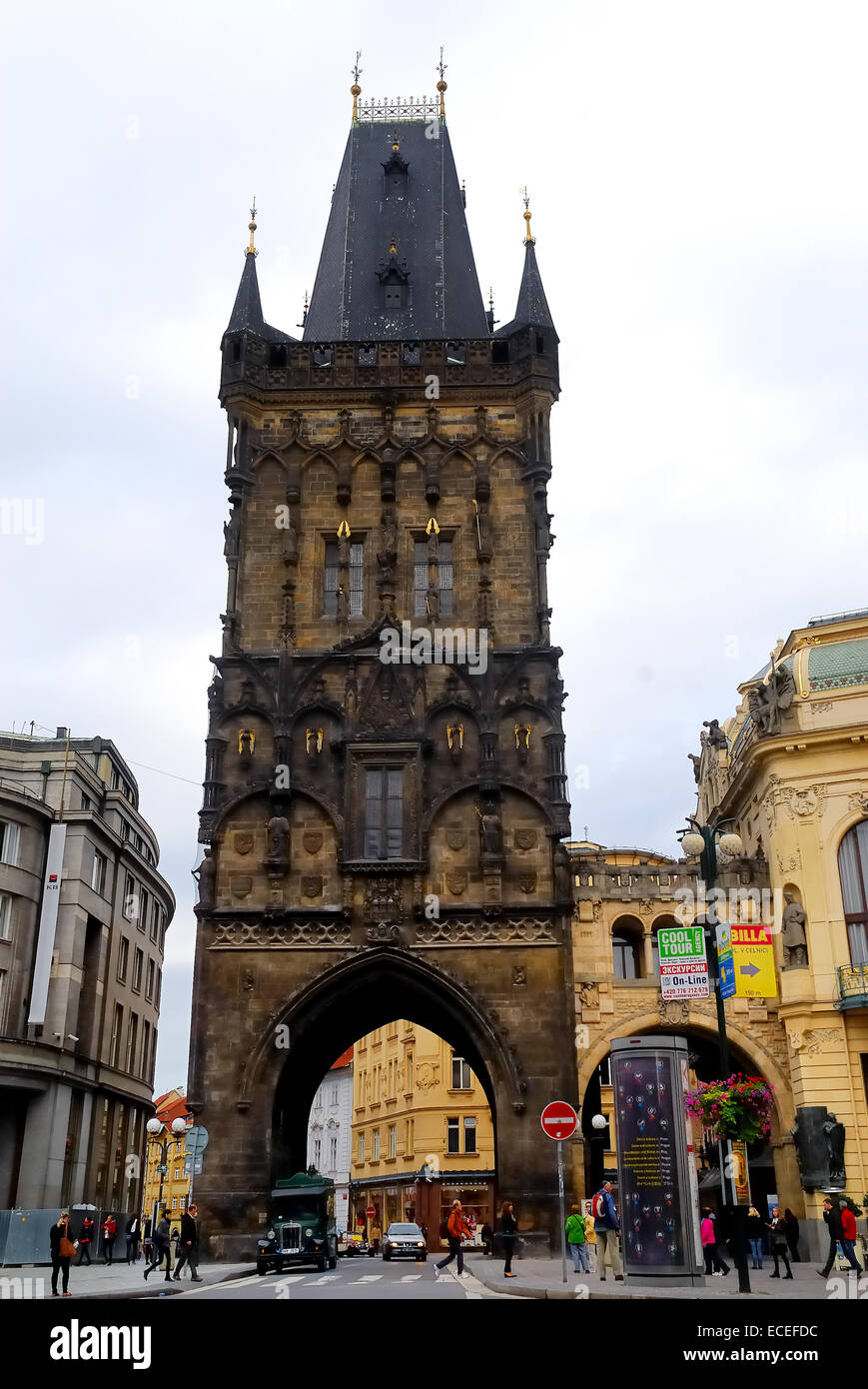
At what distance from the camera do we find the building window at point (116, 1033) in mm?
52562

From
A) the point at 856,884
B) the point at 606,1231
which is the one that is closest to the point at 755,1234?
the point at 856,884

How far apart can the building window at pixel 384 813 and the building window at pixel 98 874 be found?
63.7ft

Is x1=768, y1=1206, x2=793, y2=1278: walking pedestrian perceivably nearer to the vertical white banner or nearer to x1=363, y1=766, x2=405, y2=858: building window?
x1=363, y1=766, x2=405, y2=858: building window

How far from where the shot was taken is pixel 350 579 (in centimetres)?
3662

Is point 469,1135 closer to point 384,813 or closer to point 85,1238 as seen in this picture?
point 384,813

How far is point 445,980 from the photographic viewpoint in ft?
105

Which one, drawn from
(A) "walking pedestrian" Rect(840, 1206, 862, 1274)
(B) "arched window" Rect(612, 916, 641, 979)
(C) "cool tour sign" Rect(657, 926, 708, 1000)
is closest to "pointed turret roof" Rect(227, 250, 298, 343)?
(B) "arched window" Rect(612, 916, 641, 979)

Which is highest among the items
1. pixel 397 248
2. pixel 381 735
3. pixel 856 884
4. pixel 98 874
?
pixel 397 248

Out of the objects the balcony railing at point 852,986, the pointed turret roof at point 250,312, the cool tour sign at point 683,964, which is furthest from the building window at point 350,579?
the cool tour sign at point 683,964

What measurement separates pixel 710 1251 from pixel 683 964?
7.55 m

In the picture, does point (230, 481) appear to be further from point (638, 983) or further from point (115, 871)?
point (115, 871)

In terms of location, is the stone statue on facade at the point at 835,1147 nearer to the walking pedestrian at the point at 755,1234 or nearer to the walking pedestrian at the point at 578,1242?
the walking pedestrian at the point at 755,1234
